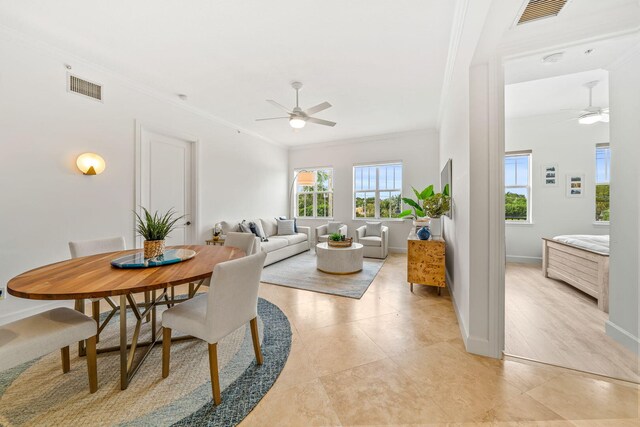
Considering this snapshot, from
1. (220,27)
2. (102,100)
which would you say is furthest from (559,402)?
(102,100)

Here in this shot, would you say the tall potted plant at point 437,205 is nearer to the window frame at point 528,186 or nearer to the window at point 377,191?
the window frame at point 528,186

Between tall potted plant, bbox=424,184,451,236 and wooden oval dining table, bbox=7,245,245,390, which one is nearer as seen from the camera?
wooden oval dining table, bbox=7,245,245,390

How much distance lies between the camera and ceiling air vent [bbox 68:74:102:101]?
2.82 meters

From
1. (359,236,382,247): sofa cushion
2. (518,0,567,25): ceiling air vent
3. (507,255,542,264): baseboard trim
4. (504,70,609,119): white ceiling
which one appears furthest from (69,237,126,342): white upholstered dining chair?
(507,255,542,264): baseboard trim

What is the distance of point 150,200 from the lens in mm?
3693

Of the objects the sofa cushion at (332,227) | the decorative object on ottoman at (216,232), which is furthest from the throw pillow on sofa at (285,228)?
the decorative object on ottoman at (216,232)

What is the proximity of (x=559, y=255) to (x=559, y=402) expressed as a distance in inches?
116

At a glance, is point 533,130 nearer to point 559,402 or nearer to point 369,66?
point 369,66

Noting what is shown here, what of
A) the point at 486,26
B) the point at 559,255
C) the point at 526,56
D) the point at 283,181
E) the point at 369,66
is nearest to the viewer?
the point at 486,26

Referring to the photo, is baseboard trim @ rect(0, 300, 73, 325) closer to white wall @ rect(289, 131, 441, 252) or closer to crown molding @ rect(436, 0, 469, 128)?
crown molding @ rect(436, 0, 469, 128)

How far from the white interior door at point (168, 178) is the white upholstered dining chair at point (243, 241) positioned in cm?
173

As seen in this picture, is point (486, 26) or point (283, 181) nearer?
point (486, 26)

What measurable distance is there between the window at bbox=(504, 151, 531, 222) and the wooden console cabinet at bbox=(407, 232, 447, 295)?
2.92 m

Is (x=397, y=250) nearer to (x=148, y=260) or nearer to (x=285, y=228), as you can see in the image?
(x=285, y=228)
